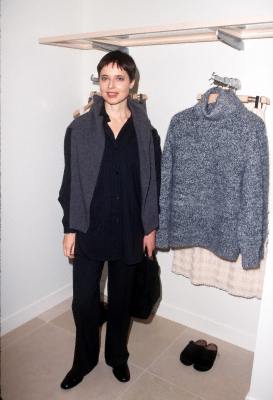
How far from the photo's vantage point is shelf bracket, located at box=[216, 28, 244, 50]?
5.23ft

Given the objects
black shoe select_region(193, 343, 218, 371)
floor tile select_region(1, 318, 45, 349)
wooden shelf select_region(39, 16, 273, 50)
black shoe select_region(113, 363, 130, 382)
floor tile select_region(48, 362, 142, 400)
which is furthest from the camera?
floor tile select_region(1, 318, 45, 349)

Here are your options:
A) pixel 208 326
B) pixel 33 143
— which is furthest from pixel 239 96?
Result: pixel 208 326

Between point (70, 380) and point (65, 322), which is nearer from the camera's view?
point (70, 380)

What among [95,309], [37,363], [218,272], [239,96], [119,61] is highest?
[119,61]

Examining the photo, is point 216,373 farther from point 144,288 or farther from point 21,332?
point 21,332

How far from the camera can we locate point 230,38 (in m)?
1.71

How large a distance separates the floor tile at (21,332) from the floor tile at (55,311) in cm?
4

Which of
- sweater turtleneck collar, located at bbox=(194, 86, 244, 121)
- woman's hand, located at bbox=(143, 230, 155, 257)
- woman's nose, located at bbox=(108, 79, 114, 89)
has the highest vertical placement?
woman's nose, located at bbox=(108, 79, 114, 89)

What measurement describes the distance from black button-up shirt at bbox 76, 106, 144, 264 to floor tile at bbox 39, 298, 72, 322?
0.92 m

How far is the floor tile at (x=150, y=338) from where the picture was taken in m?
2.15

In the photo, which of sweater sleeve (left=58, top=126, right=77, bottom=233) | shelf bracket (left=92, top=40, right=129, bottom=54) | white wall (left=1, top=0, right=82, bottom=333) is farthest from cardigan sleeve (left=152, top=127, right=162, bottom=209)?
white wall (left=1, top=0, right=82, bottom=333)

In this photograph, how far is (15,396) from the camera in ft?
6.00

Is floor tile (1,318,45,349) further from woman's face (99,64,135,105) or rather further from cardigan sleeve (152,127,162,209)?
woman's face (99,64,135,105)

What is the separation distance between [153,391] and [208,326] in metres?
0.61
